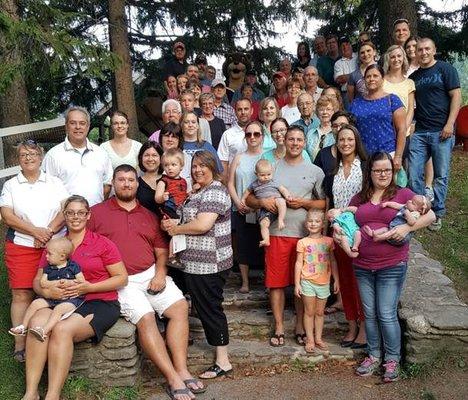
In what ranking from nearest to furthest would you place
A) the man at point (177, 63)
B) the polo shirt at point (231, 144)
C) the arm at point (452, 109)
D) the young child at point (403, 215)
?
the young child at point (403, 215) → the polo shirt at point (231, 144) → the arm at point (452, 109) → the man at point (177, 63)

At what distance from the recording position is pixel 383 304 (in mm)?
4168

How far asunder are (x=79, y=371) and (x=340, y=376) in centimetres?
217

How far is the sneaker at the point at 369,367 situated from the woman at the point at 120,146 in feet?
9.01

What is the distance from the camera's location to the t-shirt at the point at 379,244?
159 inches

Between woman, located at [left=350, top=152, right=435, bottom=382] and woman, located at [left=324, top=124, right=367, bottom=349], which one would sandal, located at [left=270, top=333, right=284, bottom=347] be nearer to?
woman, located at [left=324, top=124, right=367, bottom=349]

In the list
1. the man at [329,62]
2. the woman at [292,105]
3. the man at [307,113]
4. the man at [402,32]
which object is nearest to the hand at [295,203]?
the man at [307,113]

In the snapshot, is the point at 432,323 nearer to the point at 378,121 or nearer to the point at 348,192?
the point at 348,192

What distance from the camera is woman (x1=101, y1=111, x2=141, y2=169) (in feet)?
16.5

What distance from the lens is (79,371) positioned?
13.8 ft

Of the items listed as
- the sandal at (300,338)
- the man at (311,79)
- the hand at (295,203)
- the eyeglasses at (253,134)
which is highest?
the man at (311,79)

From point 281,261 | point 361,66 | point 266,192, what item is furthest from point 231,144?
point 361,66

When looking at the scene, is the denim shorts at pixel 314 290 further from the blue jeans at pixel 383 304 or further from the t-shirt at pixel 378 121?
the t-shirt at pixel 378 121

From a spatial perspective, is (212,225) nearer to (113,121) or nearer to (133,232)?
(133,232)

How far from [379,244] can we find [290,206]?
0.91m
